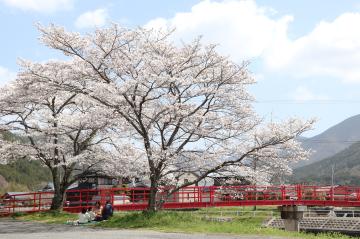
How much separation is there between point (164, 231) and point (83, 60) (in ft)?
31.7

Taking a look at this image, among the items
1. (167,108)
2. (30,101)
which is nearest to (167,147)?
(167,108)

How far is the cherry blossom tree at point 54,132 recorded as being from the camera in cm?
2638

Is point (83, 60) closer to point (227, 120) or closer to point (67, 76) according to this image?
point (67, 76)

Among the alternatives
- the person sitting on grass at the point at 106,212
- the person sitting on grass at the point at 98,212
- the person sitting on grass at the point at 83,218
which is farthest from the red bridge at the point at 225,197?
the person sitting on grass at the point at 83,218

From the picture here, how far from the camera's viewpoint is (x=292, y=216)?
93.8 feet

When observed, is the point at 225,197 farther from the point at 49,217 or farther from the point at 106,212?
the point at 49,217

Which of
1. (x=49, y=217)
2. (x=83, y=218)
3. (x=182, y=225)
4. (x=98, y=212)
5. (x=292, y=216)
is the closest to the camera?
(x=182, y=225)

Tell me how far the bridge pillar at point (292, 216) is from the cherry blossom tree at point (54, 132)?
10850 millimetres

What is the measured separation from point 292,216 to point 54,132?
14.7 metres

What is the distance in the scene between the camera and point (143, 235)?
16.5 m

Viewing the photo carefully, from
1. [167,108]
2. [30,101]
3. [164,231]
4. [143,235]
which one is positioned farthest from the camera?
[30,101]

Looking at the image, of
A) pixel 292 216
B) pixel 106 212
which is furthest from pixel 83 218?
pixel 292 216

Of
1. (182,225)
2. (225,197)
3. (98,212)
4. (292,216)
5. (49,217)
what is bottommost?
(292,216)

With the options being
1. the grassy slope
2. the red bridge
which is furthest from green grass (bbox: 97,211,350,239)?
the red bridge
